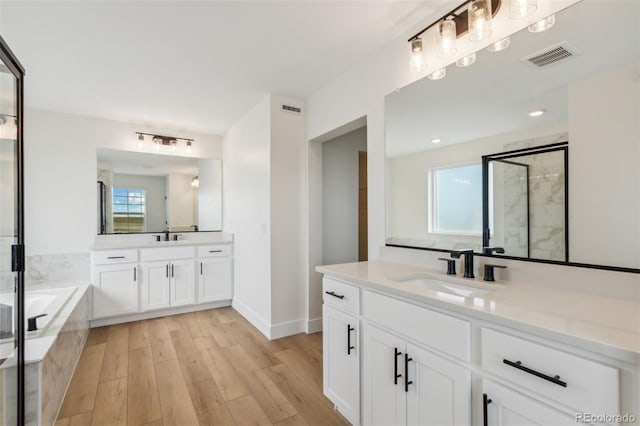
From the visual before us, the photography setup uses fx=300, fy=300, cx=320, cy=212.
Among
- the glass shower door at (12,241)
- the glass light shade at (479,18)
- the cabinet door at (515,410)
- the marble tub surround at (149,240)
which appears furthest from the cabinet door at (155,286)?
the glass light shade at (479,18)

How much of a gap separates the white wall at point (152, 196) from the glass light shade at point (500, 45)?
4.07 m

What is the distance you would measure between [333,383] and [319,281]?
144cm

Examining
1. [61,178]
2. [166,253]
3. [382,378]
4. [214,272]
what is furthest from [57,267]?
[382,378]

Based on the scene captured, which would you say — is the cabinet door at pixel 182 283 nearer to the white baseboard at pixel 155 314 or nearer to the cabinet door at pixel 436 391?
the white baseboard at pixel 155 314

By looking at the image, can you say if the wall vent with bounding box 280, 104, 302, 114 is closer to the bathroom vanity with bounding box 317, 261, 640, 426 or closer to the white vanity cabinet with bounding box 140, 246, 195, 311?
the bathroom vanity with bounding box 317, 261, 640, 426

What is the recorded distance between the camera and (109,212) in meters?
3.77

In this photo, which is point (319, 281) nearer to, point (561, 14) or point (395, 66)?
point (395, 66)

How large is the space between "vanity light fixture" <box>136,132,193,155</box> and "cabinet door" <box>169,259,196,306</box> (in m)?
1.61

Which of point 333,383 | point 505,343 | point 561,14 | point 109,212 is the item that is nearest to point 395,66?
point 561,14

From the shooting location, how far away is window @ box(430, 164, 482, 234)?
1681 mm

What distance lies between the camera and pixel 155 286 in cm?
363

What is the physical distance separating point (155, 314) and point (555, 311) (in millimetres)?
4003

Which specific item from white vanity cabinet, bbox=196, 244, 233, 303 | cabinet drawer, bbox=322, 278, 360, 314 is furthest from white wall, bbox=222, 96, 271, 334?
cabinet drawer, bbox=322, 278, 360, 314

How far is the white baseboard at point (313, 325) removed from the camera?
3.15 meters
